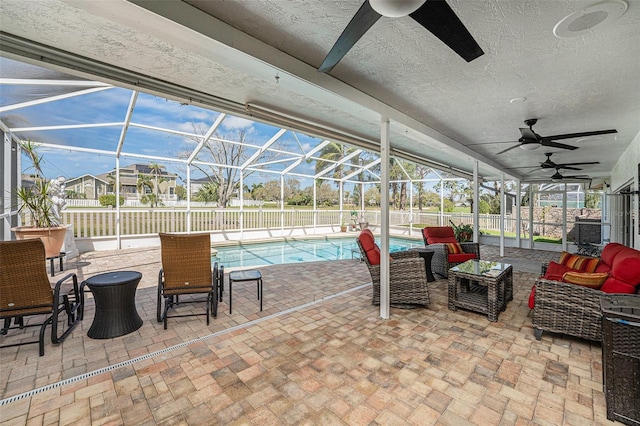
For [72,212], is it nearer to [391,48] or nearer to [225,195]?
[225,195]

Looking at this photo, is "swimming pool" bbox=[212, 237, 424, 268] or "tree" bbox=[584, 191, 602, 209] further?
"tree" bbox=[584, 191, 602, 209]

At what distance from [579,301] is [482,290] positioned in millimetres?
1568

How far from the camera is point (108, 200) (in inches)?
324

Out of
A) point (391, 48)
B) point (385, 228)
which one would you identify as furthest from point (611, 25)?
point (385, 228)

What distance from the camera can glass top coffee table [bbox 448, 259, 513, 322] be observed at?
11.5 ft

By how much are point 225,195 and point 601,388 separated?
1057 cm

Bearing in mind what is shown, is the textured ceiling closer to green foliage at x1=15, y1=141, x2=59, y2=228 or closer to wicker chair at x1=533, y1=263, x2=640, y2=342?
wicker chair at x1=533, y1=263, x2=640, y2=342

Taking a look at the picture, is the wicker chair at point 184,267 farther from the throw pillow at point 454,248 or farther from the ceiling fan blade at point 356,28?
the throw pillow at point 454,248

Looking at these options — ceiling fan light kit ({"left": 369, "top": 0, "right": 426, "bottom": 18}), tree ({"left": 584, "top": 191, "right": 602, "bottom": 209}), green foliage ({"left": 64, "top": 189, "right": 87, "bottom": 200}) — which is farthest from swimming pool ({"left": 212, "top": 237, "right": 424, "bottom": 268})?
tree ({"left": 584, "top": 191, "right": 602, "bottom": 209})

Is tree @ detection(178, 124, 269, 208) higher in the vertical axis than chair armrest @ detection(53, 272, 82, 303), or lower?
higher

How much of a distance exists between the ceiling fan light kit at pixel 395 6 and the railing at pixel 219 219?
349 inches

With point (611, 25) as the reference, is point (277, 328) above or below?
below

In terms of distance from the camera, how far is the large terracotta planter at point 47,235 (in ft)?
15.8

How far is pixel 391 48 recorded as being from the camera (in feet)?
7.73
